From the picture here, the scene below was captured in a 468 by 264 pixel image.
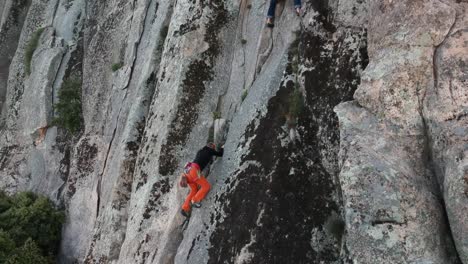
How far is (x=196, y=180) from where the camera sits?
17.7 meters

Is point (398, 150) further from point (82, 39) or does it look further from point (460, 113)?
point (82, 39)

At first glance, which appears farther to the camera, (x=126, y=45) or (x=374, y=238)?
(x=126, y=45)

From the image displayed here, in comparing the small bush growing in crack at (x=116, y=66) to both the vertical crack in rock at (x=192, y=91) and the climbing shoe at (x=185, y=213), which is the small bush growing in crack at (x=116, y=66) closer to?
the vertical crack in rock at (x=192, y=91)

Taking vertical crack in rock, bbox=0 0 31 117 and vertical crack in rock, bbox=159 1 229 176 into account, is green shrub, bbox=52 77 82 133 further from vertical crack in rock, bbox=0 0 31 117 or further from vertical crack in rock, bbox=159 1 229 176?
vertical crack in rock, bbox=0 0 31 117

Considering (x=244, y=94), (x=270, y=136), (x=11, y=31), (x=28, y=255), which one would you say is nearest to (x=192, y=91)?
(x=244, y=94)

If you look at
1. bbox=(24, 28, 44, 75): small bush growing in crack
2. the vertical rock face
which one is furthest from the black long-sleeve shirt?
bbox=(24, 28, 44, 75): small bush growing in crack

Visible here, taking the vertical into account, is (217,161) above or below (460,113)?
below

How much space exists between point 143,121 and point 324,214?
1303 centimetres

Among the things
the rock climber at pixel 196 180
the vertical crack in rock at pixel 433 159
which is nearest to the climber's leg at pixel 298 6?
the rock climber at pixel 196 180

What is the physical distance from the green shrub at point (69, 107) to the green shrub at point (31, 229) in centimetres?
533

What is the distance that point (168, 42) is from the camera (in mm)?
23422

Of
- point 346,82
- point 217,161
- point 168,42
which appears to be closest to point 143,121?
point 168,42

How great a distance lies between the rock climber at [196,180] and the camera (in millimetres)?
A: 17656

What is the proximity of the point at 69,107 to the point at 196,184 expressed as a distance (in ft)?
56.4
